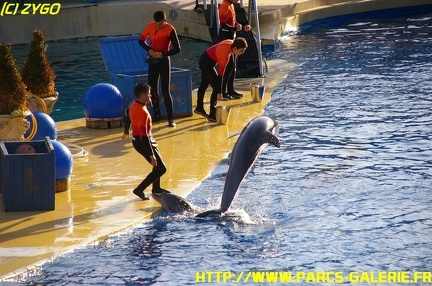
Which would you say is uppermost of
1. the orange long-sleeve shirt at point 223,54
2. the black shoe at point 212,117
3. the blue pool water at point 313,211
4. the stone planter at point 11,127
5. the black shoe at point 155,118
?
the orange long-sleeve shirt at point 223,54

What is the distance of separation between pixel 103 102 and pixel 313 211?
4857 mm

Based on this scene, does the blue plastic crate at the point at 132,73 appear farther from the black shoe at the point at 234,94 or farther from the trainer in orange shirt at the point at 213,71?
the black shoe at the point at 234,94

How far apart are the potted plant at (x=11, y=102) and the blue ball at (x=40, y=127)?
12.5 inches

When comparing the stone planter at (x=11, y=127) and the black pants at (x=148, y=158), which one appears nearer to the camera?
the black pants at (x=148, y=158)

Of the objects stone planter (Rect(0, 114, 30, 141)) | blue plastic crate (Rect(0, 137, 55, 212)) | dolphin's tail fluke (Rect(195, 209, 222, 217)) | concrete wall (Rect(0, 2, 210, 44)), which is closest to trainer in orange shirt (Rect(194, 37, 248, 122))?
stone planter (Rect(0, 114, 30, 141))

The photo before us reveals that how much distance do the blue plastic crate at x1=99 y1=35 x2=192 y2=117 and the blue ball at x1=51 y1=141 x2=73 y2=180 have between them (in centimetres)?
391

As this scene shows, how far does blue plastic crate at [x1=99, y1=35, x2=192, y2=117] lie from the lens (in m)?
14.2

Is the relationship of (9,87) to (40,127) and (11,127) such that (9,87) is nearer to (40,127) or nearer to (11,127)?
(11,127)

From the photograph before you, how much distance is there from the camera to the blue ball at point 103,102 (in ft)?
44.9

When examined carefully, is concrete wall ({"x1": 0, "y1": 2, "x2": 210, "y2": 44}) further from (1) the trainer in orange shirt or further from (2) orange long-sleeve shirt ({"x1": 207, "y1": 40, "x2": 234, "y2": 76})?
(2) orange long-sleeve shirt ({"x1": 207, "y1": 40, "x2": 234, "y2": 76})

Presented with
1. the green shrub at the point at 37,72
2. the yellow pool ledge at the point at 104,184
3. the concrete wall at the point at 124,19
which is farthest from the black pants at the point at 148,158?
the concrete wall at the point at 124,19

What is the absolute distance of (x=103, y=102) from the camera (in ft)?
44.9

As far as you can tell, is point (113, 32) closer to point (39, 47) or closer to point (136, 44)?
point (136, 44)

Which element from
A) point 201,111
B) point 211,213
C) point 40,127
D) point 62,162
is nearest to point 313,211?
point 211,213
